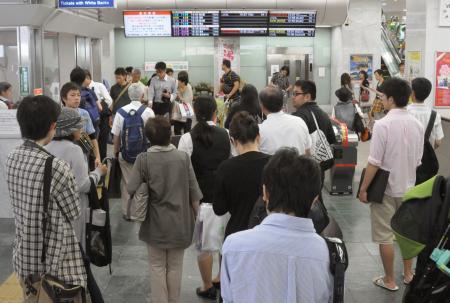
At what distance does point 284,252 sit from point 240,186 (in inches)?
63.8

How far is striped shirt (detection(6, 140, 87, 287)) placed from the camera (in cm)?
306

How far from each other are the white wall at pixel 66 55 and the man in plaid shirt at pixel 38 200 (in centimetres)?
911

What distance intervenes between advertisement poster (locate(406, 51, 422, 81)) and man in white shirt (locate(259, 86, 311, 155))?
4582mm

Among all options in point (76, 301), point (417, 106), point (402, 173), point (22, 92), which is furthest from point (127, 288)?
point (22, 92)

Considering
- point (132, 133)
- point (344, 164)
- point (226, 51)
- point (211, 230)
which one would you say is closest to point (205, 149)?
point (211, 230)

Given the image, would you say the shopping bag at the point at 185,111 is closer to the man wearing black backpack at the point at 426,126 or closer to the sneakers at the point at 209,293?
the man wearing black backpack at the point at 426,126

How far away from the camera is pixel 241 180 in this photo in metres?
3.59

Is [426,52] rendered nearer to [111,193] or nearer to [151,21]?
[111,193]

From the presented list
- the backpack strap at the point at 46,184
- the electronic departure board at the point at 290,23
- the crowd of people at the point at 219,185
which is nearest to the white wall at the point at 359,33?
the electronic departure board at the point at 290,23

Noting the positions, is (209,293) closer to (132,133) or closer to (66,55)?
(132,133)

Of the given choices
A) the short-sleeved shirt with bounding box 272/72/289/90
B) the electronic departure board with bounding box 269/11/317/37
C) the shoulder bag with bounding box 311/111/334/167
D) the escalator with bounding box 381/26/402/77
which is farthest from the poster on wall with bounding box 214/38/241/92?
the shoulder bag with bounding box 311/111/334/167

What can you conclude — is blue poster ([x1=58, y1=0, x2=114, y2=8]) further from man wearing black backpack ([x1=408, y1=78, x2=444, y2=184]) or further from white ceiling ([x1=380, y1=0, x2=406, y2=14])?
white ceiling ([x1=380, y1=0, x2=406, y2=14])

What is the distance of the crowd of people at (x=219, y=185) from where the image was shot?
6.62 ft

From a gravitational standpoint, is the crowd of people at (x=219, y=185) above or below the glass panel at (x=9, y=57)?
below
